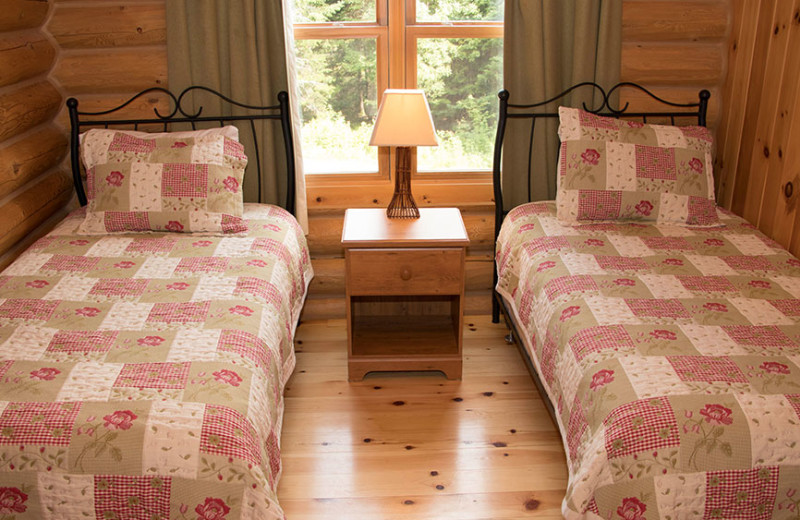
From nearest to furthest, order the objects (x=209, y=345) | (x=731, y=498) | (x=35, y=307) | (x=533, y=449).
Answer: (x=731, y=498), (x=209, y=345), (x=35, y=307), (x=533, y=449)

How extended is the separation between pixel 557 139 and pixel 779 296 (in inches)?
50.4

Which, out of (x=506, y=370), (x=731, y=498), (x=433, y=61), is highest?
(x=433, y=61)

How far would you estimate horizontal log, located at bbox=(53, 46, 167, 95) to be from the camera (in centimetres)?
310

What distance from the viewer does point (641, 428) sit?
5.29ft

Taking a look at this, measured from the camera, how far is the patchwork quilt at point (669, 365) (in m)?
1.57

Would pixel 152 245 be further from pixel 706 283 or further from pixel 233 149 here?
pixel 706 283

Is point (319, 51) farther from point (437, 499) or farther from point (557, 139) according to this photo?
point (437, 499)

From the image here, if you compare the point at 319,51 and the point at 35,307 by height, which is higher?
the point at 319,51

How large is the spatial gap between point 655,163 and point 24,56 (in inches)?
97.2

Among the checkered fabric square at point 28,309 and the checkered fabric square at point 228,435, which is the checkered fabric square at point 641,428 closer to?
the checkered fabric square at point 228,435

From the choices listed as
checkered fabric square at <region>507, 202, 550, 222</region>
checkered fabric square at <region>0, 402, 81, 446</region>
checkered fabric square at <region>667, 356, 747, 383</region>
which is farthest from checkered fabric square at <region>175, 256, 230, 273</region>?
checkered fabric square at <region>667, 356, 747, 383</region>

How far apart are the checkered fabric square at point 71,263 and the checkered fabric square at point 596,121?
191 centimetres

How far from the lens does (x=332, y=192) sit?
3316 millimetres

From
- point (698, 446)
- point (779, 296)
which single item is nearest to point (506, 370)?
point (779, 296)
